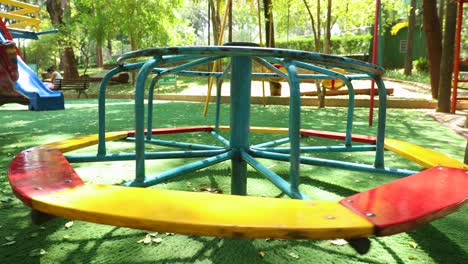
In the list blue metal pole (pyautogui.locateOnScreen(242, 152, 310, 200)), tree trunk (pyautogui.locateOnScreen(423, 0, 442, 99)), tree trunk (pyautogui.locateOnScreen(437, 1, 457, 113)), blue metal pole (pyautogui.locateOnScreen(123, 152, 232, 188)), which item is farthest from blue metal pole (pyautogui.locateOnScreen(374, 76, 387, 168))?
tree trunk (pyautogui.locateOnScreen(423, 0, 442, 99))

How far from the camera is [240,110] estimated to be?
1.72 m

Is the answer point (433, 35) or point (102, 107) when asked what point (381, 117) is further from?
point (433, 35)

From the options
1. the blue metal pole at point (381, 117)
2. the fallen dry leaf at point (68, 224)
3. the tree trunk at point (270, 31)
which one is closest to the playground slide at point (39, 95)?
the tree trunk at point (270, 31)

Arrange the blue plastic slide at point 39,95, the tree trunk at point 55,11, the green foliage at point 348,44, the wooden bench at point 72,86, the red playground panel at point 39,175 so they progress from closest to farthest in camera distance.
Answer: the red playground panel at point 39,175, the blue plastic slide at point 39,95, the wooden bench at point 72,86, the tree trunk at point 55,11, the green foliage at point 348,44

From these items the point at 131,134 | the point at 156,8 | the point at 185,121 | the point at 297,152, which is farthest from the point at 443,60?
the point at 156,8

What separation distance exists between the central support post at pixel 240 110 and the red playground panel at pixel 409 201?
0.73m

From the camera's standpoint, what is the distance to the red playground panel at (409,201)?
81cm

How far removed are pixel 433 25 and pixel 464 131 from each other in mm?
4358

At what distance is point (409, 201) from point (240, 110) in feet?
3.04

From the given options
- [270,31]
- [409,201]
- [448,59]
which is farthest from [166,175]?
[270,31]

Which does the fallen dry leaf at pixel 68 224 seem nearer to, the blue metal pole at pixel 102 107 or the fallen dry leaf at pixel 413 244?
the blue metal pole at pixel 102 107

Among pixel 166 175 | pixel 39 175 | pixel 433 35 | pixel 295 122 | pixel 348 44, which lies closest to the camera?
pixel 295 122

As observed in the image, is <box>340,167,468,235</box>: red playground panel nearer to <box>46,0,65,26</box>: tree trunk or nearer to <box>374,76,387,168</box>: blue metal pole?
<box>374,76,387,168</box>: blue metal pole

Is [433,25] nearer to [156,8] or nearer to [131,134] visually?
[131,134]
